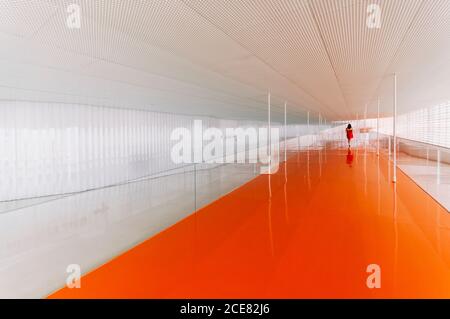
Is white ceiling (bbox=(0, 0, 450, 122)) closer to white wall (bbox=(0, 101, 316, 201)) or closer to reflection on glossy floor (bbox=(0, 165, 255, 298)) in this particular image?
white wall (bbox=(0, 101, 316, 201))

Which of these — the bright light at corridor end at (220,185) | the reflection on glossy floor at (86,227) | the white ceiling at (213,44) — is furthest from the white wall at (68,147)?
the white ceiling at (213,44)

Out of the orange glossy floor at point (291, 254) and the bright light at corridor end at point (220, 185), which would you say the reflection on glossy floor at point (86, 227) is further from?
the orange glossy floor at point (291, 254)

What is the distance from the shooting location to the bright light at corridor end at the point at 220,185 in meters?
2.83

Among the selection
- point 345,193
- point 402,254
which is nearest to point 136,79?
point 345,193

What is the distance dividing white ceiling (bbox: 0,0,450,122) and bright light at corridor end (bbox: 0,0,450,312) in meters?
0.03

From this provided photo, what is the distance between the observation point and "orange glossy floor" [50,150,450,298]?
104 inches

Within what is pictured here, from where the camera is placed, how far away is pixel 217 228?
4.36m

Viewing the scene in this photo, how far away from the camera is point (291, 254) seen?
3.32 meters

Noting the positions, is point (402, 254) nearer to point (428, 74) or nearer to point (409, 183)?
point (409, 183)

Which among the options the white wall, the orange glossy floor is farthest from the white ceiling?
the orange glossy floor

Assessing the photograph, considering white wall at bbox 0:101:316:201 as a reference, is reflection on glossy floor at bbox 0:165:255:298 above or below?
below

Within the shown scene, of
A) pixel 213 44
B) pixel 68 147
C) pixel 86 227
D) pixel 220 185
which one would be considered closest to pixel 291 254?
pixel 213 44

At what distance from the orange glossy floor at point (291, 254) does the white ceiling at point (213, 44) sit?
263 cm

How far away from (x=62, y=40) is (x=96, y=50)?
0.54m
